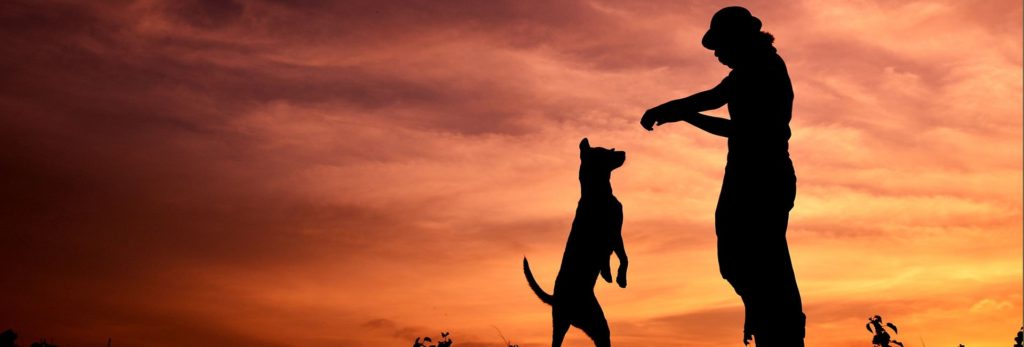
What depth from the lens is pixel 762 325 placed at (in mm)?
6836

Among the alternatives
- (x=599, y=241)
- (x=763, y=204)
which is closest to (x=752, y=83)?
(x=763, y=204)

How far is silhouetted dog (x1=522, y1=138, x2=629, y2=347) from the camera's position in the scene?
35.1ft

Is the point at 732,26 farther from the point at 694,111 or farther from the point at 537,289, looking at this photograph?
the point at 537,289

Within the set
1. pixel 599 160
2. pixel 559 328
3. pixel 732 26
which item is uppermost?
pixel 599 160

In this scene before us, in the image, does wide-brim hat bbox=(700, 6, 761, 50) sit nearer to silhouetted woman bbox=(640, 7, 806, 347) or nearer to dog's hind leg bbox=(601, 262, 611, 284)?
silhouetted woman bbox=(640, 7, 806, 347)

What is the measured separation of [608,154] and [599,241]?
111cm

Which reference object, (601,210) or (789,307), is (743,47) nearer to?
(789,307)

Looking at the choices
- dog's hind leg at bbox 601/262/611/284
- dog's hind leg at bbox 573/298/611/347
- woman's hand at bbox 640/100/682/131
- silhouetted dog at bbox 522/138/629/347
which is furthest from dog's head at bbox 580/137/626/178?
woman's hand at bbox 640/100/682/131

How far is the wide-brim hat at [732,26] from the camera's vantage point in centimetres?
721

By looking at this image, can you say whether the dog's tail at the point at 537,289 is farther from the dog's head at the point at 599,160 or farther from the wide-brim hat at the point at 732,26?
the wide-brim hat at the point at 732,26

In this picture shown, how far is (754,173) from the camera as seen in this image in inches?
271

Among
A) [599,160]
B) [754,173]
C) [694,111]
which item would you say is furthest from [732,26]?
[599,160]

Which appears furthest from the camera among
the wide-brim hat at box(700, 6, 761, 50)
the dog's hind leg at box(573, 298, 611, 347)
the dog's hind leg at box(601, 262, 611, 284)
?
the dog's hind leg at box(601, 262, 611, 284)

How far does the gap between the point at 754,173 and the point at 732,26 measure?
3.80 ft
